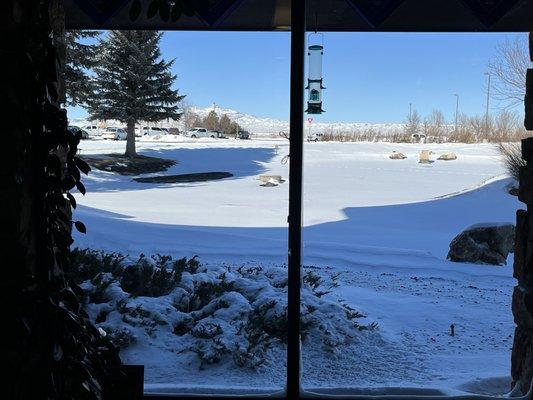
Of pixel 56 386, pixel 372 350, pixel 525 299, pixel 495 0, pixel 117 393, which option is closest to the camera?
pixel 56 386

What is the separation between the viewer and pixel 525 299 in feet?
7.85

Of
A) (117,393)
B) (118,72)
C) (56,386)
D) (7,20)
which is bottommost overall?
(117,393)

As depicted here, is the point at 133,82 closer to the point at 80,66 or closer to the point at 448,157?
the point at 80,66

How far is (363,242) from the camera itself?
7.76 m

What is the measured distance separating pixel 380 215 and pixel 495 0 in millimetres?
8643

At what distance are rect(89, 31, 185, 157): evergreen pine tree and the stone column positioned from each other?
14.0m

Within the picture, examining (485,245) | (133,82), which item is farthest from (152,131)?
(485,245)

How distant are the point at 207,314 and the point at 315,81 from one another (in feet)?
6.06

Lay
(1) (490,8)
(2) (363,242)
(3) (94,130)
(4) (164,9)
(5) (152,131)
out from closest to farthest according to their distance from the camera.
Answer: (4) (164,9) < (1) (490,8) < (2) (363,242) < (5) (152,131) < (3) (94,130)

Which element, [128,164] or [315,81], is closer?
[315,81]

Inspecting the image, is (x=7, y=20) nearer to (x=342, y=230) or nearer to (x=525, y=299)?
(x=525, y=299)

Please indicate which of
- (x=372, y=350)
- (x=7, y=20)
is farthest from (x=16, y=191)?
(x=372, y=350)

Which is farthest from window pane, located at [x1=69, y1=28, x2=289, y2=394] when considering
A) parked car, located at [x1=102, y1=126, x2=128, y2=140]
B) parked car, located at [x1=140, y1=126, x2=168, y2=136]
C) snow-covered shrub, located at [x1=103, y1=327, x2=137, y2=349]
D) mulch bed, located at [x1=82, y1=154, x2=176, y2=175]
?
parked car, located at [x1=102, y1=126, x2=128, y2=140]

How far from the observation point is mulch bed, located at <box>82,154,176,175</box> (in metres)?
17.4
